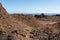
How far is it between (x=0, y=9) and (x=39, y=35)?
17.8 feet

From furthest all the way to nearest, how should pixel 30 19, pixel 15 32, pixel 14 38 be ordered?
pixel 30 19, pixel 15 32, pixel 14 38

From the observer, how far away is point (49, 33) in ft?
59.1

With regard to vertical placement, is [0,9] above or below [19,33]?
above

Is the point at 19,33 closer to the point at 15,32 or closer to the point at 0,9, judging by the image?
the point at 15,32

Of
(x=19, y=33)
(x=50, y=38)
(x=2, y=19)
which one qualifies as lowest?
(x=50, y=38)

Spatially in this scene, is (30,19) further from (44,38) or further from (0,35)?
(0,35)

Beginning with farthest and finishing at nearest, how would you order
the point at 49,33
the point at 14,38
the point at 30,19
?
the point at 30,19
the point at 49,33
the point at 14,38

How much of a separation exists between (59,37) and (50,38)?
3.04ft

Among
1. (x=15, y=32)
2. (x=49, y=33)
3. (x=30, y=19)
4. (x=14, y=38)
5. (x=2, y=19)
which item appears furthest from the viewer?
(x=30, y=19)

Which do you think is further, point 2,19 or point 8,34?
point 2,19

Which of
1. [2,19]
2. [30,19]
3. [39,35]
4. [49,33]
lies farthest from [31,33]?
[30,19]

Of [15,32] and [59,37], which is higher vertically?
[15,32]

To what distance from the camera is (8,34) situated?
1397cm

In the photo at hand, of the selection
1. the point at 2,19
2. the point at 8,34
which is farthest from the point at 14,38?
the point at 2,19
